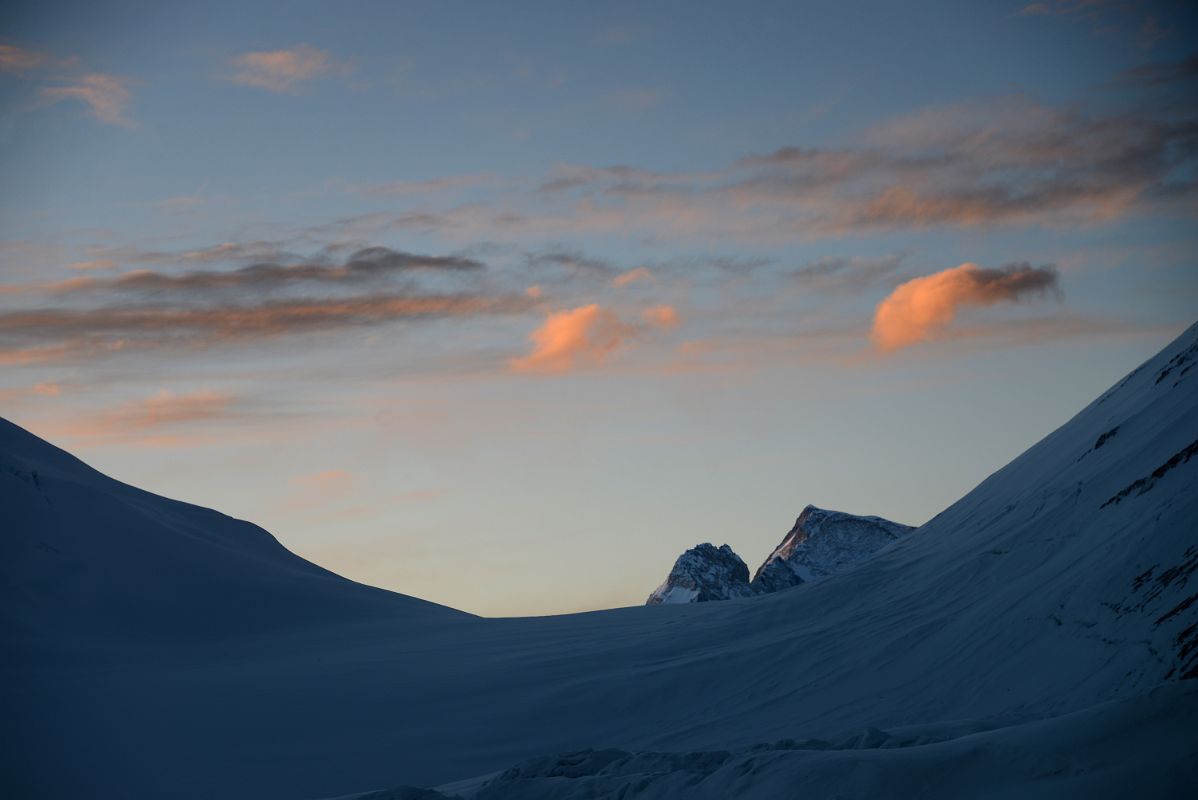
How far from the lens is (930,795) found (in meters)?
8.11

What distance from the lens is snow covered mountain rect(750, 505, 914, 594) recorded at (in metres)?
78.8

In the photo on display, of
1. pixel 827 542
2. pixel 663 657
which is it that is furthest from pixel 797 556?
pixel 663 657

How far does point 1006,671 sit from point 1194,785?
7.79m

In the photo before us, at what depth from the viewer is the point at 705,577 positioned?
85250 millimetres

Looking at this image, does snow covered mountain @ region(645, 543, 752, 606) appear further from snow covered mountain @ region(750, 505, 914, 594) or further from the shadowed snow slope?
the shadowed snow slope

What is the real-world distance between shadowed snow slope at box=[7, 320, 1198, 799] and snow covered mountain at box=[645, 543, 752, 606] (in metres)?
58.9

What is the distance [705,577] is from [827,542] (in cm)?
930

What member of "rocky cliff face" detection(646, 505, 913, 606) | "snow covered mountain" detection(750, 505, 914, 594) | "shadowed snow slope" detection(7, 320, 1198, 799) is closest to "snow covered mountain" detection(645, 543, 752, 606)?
"rocky cliff face" detection(646, 505, 913, 606)

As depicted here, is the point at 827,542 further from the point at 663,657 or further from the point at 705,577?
the point at 663,657

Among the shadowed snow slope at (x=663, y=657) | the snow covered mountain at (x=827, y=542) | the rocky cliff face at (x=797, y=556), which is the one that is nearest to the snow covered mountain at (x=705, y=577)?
the rocky cliff face at (x=797, y=556)

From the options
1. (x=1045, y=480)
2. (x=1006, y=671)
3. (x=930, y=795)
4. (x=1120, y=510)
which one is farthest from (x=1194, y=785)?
(x=1045, y=480)

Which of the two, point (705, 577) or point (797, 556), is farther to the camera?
point (705, 577)

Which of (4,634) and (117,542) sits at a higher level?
(117,542)

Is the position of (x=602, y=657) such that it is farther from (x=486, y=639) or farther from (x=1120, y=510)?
(x=1120, y=510)
